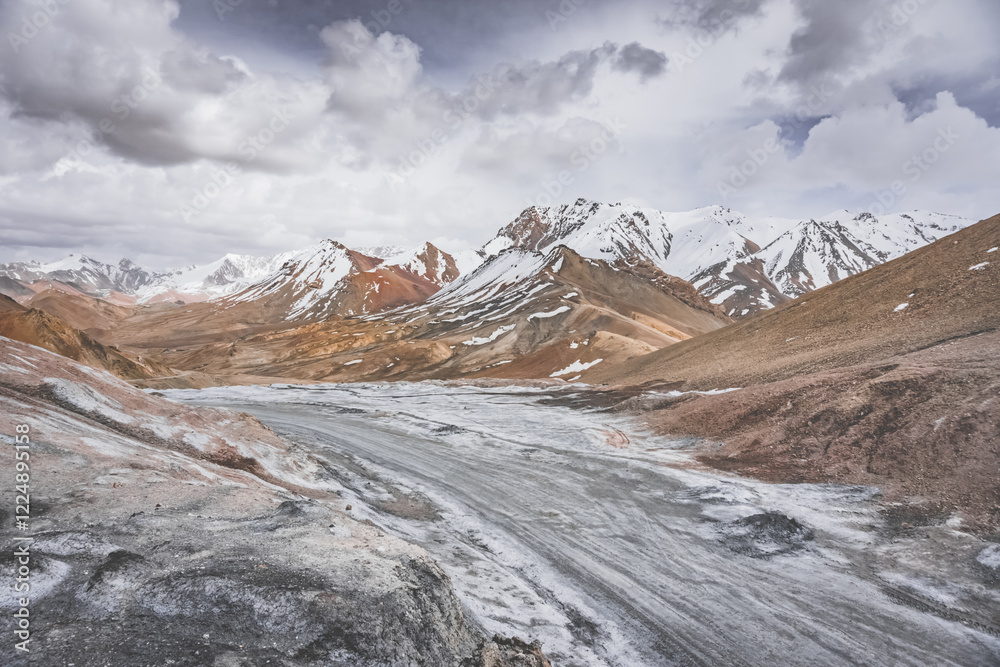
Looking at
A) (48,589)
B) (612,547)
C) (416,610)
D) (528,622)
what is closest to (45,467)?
(48,589)

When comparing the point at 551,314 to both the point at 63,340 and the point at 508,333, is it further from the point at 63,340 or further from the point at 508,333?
the point at 63,340

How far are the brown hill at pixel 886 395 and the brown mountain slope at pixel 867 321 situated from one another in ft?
0.42

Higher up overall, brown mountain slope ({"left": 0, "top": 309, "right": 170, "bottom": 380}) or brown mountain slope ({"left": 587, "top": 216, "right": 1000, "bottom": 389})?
brown mountain slope ({"left": 587, "top": 216, "right": 1000, "bottom": 389})

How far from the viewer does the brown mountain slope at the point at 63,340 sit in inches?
2532

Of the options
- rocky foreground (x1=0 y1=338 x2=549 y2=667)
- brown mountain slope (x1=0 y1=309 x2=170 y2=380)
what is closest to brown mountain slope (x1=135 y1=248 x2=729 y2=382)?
brown mountain slope (x1=0 y1=309 x2=170 y2=380)

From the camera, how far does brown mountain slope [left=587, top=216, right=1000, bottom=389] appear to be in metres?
25.6

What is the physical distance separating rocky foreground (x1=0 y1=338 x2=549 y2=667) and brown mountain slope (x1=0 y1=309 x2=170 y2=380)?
67.4 meters

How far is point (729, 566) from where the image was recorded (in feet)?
39.4

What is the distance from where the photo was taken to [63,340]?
216ft

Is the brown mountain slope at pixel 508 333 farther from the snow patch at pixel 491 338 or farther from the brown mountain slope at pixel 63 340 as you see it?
the brown mountain slope at pixel 63 340

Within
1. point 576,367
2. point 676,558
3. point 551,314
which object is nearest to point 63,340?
point 576,367

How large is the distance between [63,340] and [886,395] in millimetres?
84841

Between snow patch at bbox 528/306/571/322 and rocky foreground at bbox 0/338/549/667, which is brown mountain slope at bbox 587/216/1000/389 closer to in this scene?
rocky foreground at bbox 0/338/549/667

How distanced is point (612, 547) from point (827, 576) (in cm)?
476
